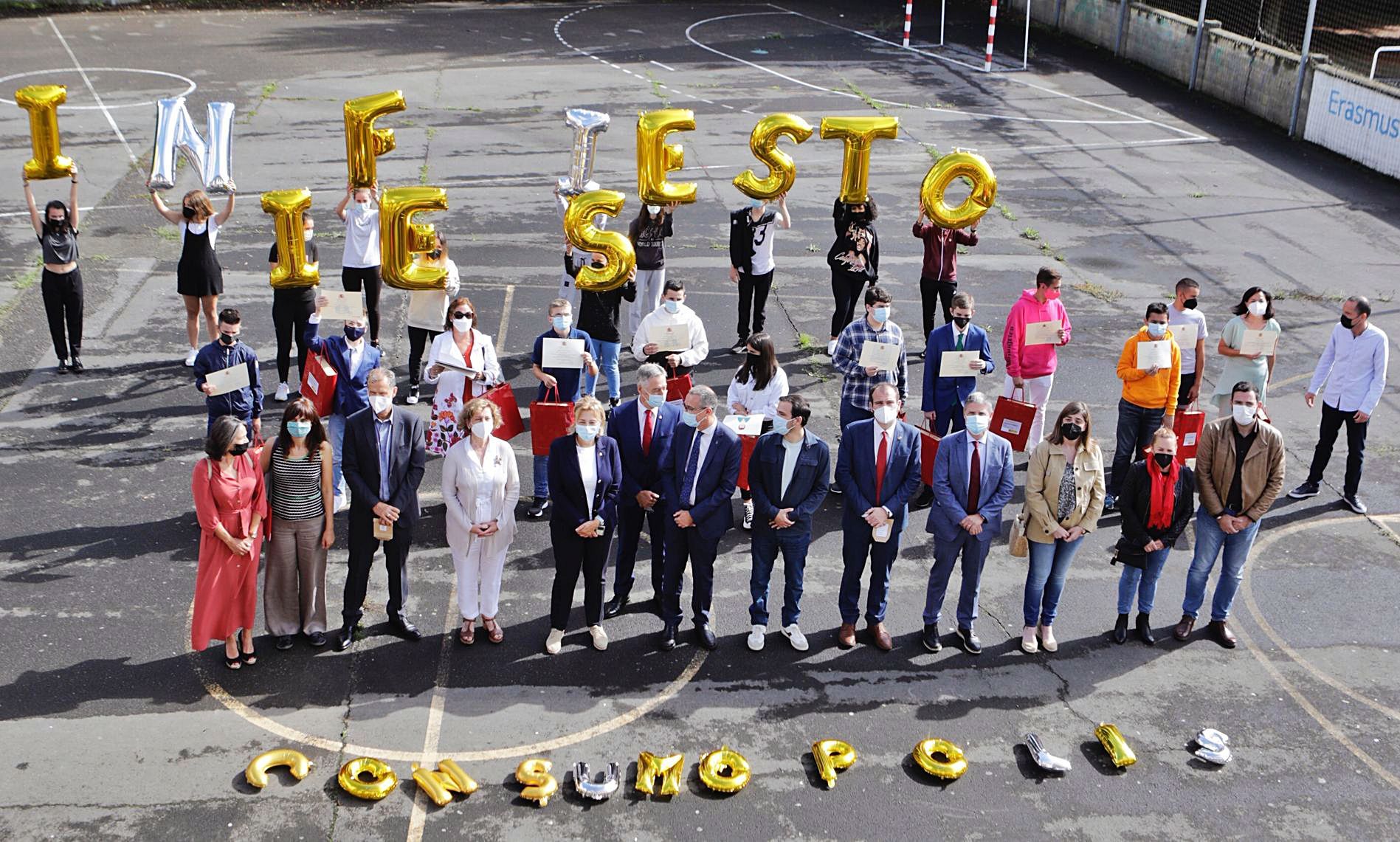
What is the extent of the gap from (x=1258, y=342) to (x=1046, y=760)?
517 cm

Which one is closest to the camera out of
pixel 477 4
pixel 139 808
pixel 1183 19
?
pixel 139 808

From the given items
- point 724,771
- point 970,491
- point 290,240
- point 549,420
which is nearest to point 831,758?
point 724,771

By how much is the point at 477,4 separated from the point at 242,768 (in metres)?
34.4

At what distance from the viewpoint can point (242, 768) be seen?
27.1ft

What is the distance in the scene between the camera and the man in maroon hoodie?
1456 cm

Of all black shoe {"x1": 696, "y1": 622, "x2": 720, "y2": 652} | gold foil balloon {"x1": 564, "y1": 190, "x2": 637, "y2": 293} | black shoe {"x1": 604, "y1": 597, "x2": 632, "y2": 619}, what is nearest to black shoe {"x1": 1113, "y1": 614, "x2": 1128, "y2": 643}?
black shoe {"x1": 696, "y1": 622, "x2": 720, "y2": 652}

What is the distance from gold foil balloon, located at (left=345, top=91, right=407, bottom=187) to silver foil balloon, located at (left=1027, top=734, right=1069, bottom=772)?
8111 millimetres

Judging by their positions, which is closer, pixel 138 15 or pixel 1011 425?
pixel 1011 425

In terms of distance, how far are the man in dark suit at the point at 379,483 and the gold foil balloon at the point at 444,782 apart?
1.71 metres

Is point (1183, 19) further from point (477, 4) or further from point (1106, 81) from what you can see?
point (477, 4)

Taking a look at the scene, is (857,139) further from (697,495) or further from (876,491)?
(697,495)

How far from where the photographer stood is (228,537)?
891 cm

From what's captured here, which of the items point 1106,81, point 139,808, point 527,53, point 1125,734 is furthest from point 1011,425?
point 527,53

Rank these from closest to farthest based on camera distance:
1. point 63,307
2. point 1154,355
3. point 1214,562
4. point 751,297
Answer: point 1214,562 → point 1154,355 → point 63,307 → point 751,297
